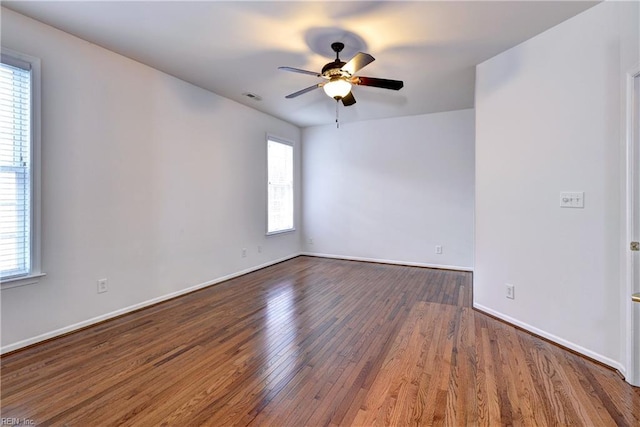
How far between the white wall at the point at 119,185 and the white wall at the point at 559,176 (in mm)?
3398

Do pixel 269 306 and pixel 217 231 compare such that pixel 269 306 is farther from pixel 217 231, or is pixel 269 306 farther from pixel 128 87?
pixel 128 87

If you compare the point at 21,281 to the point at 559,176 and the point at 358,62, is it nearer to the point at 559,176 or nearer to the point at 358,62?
the point at 358,62

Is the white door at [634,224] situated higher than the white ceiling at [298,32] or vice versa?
the white ceiling at [298,32]

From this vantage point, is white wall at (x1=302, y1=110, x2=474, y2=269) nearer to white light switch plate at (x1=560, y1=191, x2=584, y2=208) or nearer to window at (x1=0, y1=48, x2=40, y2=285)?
white light switch plate at (x1=560, y1=191, x2=584, y2=208)

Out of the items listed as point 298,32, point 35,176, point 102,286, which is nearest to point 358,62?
point 298,32

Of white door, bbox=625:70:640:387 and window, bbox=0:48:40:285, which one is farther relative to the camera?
window, bbox=0:48:40:285

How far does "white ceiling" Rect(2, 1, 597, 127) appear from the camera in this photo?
7.40ft

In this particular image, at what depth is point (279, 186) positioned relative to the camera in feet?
18.4

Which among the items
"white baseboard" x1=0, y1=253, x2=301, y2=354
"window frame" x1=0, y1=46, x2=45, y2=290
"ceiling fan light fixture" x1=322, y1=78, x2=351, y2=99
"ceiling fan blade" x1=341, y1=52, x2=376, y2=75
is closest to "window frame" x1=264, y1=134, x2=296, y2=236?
"white baseboard" x1=0, y1=253, x2=301, y2=354

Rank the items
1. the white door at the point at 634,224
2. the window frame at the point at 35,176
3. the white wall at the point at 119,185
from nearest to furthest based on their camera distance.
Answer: the white door at the point at 634,224 → the window frame at the point at 35,176 → the white wall at the point at 119,185

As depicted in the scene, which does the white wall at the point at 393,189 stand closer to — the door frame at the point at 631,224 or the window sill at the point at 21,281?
the door frame at the point at 631,224

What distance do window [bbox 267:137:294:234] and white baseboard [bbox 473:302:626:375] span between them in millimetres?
3571

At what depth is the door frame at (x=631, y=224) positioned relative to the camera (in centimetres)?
189

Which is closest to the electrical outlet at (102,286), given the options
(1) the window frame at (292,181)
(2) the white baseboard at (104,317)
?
(2) the white baseboard at (104,317)
